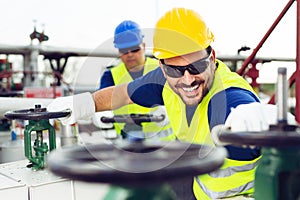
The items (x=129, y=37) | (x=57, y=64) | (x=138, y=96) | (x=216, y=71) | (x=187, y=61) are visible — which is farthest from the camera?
(x=57, y=64)

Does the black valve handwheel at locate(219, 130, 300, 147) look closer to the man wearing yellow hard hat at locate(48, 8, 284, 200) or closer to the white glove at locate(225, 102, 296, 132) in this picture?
the white glove at locate(225, 102, 296, 132)

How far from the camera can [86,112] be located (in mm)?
1680

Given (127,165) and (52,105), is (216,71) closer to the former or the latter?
(52,105)

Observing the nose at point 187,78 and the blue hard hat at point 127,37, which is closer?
the nose at point 187,78

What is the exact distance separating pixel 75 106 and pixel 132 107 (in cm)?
79

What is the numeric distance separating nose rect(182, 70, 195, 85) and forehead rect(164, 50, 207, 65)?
32mm

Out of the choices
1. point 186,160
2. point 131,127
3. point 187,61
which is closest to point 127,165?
point 186,160

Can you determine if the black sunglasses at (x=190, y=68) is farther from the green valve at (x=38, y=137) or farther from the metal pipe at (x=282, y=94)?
the metal pipe at (x=282, y=94)

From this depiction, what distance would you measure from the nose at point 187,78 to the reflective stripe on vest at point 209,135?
0.36 feet

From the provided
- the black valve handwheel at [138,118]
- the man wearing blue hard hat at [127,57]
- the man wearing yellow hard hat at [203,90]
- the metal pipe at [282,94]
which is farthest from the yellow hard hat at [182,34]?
the man wearing blue hard hat at [127,57]

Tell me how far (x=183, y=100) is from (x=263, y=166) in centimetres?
83

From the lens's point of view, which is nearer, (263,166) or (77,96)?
(263,166)

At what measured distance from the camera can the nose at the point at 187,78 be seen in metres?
1.23

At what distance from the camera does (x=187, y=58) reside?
48.6 inches
